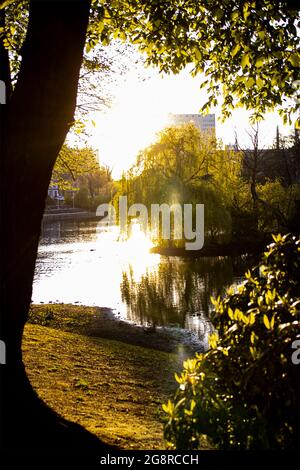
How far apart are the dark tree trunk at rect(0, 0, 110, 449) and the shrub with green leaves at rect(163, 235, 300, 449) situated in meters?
1.85

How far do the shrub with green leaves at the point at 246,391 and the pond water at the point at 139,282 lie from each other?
39.1 feet

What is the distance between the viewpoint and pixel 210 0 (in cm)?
625

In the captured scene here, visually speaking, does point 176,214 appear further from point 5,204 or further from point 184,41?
point 5,204

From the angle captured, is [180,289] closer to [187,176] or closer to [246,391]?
[187,176]

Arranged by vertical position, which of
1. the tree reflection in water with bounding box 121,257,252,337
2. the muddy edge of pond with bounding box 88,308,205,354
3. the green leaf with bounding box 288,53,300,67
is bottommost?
the muddy edge of pond with bounding box 88,308,205,354

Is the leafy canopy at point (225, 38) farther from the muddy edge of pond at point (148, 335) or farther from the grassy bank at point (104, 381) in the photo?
the muddy edge of pond at point (148, 335)

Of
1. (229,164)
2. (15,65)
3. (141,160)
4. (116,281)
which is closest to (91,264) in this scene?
(116,281)

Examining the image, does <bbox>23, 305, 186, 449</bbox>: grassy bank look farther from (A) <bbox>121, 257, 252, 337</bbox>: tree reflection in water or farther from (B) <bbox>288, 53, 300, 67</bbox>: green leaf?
(B) <bbox>288, 53, 300, 67</bbox>: green leaf

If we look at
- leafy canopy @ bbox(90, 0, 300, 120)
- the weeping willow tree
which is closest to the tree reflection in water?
the weeping willow tree

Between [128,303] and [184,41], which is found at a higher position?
[184,41]

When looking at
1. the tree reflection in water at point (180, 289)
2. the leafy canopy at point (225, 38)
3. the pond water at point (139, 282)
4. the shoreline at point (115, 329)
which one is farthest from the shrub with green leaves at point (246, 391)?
the pond water at point (139, 282)

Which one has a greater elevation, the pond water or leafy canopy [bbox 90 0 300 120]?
leafy canopy [bbox 90 0 300 120]

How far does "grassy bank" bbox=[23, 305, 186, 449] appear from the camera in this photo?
5383 millimetres

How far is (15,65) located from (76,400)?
262 inches
